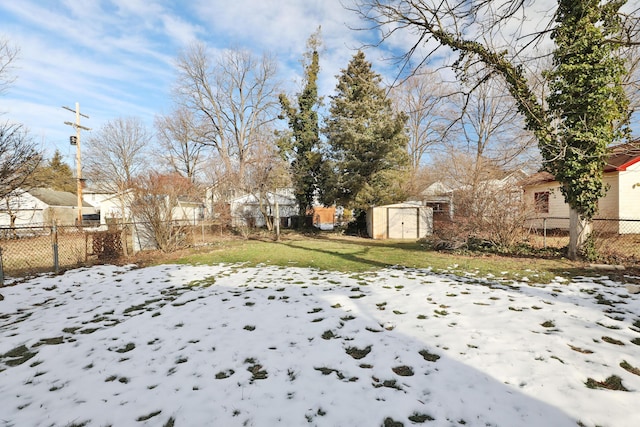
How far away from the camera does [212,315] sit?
167 inches

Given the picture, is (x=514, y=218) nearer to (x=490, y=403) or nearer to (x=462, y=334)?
(x=462, y=334)

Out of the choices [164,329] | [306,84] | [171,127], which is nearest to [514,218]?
[164,329]

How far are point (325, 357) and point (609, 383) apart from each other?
2.51m

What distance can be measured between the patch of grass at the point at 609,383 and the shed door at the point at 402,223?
46.6 ft

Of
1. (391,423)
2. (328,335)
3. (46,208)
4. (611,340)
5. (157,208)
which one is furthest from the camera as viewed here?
(46,208)

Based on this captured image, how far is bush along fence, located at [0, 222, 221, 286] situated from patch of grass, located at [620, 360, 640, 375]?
10.6 metres

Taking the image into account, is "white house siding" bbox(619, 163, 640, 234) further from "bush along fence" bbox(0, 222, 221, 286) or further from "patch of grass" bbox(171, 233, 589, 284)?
"bush along fence" bbox(0, 222, 221, 286)

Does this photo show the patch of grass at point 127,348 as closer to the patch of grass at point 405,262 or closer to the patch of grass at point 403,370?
the patch of grass at point 403,370

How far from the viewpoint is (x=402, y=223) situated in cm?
1659

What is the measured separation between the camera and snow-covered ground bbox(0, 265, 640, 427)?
85.7 inches

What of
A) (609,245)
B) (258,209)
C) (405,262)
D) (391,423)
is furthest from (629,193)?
(258,209)

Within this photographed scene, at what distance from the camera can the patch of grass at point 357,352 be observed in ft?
9.87

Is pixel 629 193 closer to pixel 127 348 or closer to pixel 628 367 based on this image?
pixel 628 367

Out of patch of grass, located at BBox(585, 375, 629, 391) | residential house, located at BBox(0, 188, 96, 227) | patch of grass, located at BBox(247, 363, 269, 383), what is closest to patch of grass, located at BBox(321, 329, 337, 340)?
patch of grass, located at BBox(247, 363, 269, 383)
